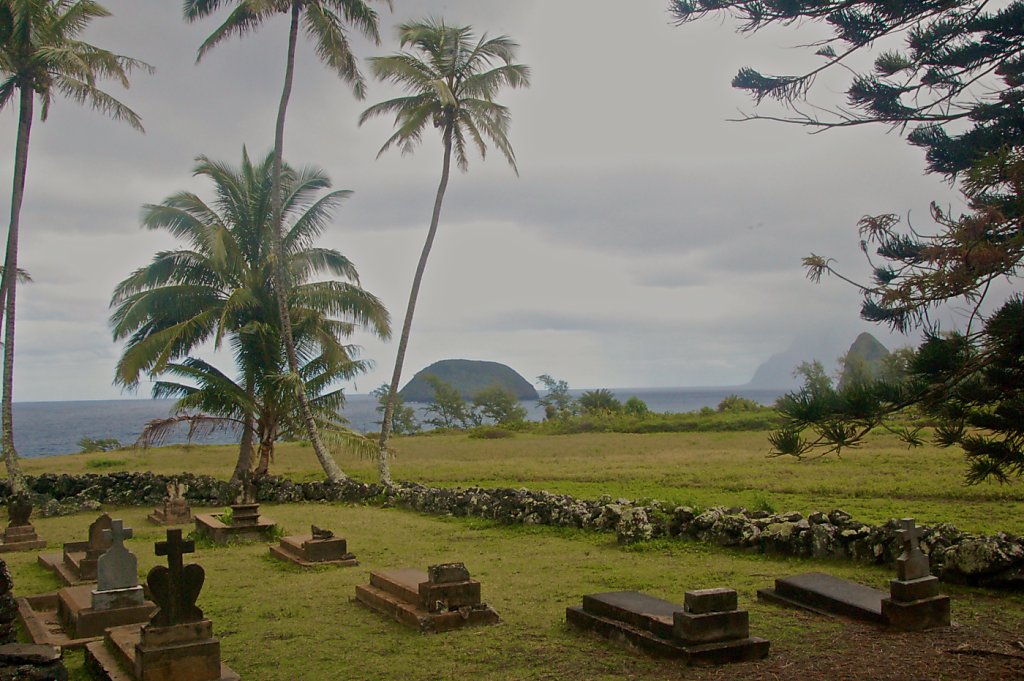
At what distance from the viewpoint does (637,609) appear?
285 inches

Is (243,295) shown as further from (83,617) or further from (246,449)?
(83,617)

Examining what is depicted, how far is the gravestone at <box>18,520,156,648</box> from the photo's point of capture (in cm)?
784

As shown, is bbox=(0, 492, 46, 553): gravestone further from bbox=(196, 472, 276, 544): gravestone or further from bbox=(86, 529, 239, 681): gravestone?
bbox=(86, 529, 239, 681): gravestone

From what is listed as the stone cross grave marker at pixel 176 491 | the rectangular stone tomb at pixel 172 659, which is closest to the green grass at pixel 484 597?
the rectangular stone tomb at pixel 172 659

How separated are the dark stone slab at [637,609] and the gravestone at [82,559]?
20.3 feet

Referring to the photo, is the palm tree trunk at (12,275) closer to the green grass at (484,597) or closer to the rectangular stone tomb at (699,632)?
the green grass at (484,597)

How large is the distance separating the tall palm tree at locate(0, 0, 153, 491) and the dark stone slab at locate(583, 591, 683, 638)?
15617mm

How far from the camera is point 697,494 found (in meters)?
15.3

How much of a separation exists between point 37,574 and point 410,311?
441 inches

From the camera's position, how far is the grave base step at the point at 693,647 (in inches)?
252

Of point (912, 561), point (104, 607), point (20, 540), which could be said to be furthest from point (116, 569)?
point (20, 540)

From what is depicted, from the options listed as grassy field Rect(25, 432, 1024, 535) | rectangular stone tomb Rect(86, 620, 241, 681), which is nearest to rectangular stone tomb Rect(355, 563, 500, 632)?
rectangular stone tomb Rect(86, 620, 241, 681)

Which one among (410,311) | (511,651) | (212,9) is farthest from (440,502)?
(212,9)

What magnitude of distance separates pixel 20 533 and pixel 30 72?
10.3 m
